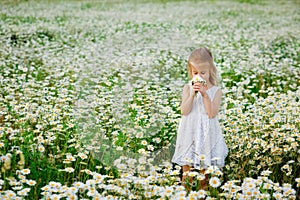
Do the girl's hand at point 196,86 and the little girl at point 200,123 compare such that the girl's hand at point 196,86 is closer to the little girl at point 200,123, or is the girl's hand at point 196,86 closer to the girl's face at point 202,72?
Answer: the little girl at point 200,123

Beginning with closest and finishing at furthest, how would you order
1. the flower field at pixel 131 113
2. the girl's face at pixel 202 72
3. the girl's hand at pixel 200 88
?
the flower field at pixel 131 113
the girl's hand at pixel 200 88
the girl's face at pixel 202 72

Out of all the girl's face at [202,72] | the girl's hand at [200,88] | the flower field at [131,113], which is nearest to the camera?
the flower field at [131,113]

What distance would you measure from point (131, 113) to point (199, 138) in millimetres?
1473

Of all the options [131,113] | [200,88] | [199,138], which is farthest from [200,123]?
[131,113]

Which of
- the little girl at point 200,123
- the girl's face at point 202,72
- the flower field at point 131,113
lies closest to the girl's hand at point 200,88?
the little girl at point 200,123

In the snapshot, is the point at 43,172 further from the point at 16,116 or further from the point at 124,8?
the point at 124,8

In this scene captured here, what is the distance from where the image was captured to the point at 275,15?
1906 centimetres

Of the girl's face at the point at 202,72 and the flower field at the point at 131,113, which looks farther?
the girl's face at the point at 202,72

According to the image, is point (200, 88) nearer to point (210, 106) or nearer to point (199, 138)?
point (210, 106)

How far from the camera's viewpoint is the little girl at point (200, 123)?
405cm

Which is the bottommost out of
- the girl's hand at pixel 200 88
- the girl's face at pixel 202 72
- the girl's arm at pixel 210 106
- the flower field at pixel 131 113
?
the flower field at pixel 131 113

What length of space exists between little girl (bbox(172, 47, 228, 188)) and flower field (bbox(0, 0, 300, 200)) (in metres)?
0.18

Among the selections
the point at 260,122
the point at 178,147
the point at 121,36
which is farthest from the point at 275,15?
the point at 178,147

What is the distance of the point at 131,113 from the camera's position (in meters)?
5.36
